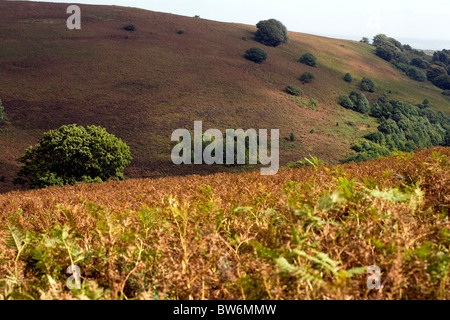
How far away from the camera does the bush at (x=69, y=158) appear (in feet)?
71.2

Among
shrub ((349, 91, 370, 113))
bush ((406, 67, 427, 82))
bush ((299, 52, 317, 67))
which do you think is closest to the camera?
shrub ((349, 91, 370, 113))

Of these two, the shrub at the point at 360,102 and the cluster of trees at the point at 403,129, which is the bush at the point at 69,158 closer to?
the cluster of trees at the point at 403,129

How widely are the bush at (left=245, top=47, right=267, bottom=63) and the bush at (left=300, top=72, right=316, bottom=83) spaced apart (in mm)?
6969

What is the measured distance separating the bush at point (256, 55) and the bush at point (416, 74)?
112 feet

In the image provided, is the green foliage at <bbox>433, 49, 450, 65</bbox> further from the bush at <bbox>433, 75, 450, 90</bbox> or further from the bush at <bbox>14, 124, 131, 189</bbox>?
the bush at <bbox>14, 124, 131, 189</bbox>

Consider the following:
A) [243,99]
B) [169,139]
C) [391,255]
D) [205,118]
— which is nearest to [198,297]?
[391,255]

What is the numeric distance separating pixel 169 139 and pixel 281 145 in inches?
454

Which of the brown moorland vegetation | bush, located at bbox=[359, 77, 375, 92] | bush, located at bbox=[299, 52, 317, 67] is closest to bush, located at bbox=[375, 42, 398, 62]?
Answer: bush, located at bbox=[359, 77, 375, 92]

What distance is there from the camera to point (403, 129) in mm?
49781

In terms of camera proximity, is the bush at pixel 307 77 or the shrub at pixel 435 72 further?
the shrub at pixel 435 72

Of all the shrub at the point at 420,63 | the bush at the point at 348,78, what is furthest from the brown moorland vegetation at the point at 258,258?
the shrub at the point at 420,63

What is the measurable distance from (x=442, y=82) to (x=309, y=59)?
30.5 metres

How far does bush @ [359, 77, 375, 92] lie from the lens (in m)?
61.1

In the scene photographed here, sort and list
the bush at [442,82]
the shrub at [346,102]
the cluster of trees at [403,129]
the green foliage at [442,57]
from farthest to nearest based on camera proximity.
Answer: the green foliage at [442,57], the bush at [442,82], the shrub at [346,102], the cluster of trees at [403,129]
